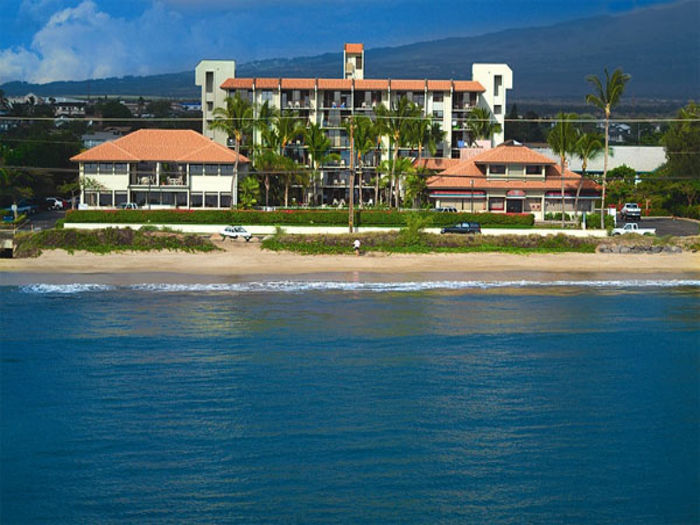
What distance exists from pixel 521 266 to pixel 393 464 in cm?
4045

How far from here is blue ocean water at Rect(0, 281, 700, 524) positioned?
24078 millimetres

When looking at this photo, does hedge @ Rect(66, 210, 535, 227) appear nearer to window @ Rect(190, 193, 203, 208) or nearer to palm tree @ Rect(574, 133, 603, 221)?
palm tree @ Rect(574, 133, 603, 221)

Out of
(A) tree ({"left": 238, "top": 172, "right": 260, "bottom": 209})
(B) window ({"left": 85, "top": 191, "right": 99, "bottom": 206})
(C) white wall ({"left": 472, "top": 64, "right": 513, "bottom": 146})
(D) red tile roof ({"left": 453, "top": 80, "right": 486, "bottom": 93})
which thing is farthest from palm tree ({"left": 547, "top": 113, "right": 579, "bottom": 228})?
(B) window ({"left": 85, "top": 191, "right": 99, "bottom": 206})

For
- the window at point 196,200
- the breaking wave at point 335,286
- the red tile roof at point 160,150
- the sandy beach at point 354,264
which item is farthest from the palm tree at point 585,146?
the window at point 196,200

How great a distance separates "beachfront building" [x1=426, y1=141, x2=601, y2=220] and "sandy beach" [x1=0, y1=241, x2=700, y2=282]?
1978cm

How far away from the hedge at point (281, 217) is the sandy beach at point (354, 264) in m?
6.75

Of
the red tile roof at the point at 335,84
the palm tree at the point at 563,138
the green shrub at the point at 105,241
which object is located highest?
the red tile roof at the point at 335,84

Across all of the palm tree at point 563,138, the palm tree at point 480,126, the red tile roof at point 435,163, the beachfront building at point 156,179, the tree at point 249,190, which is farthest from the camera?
the palm tree at point 480,126

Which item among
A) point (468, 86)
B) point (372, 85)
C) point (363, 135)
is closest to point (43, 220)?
point (363, 135)

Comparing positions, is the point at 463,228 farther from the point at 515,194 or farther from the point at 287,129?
the point at 287,129

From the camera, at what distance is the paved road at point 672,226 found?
3185 inches

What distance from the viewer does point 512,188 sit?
88688 millimetres

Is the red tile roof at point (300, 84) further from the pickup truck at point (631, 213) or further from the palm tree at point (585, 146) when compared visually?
the pickup truck at point (631, 213)

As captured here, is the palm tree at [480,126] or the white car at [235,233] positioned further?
the palm tree at [480,126]
